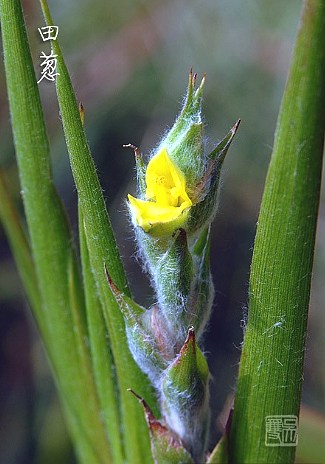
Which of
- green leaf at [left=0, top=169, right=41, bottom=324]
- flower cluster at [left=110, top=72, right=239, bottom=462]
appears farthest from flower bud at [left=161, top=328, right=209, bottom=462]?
green leaf at [left=0, top=169, right=41, bottom=324]

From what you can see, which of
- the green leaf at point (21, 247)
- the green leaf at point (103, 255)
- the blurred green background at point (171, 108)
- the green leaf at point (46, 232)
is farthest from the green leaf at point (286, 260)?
the blurred green background at point (171, 108)

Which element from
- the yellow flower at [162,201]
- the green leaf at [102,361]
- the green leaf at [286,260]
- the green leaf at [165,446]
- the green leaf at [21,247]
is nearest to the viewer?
the green leaf at [286,260]

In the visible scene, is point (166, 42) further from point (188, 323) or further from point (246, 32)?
point (188, 323)

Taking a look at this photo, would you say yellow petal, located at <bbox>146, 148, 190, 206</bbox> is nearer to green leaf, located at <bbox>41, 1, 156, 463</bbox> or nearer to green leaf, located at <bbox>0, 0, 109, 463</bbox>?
green leaf, located at <bbox>41, 1, 156, 463</bbox>

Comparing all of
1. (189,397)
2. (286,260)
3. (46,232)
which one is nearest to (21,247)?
(46,232)

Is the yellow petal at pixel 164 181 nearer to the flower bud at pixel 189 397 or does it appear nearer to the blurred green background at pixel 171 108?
the flower bud at pixel 189 397

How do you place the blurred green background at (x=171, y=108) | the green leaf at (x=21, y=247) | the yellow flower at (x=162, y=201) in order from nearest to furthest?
the yellow flower at (x=162, y=201)
the green leaf at (x=21, y=247)
the blurred green background at (x=171, y=108)

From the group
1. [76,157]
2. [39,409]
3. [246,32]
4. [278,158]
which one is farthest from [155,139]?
[278,158]
